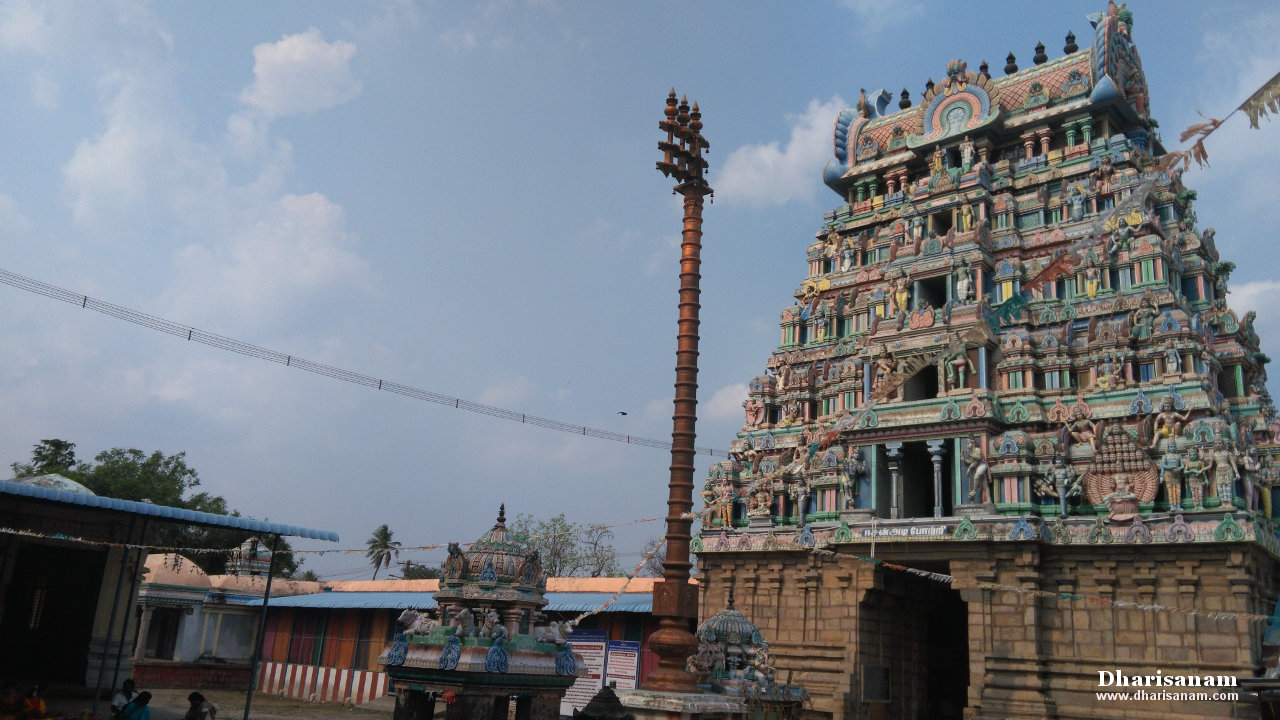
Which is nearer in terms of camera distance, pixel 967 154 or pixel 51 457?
pixel 967 154

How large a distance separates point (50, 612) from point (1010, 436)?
23.7m

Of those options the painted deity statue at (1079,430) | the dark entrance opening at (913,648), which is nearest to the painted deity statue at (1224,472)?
the painted deity statue at (1079,430)

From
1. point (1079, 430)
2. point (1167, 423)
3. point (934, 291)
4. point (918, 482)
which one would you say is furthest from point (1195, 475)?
point (934, 291)

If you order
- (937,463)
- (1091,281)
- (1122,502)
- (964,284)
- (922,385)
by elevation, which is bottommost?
(1122,502)

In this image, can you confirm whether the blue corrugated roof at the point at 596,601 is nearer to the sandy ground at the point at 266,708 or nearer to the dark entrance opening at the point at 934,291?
the sandy ground at the point at 266,708

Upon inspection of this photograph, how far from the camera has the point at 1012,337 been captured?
1027 inches

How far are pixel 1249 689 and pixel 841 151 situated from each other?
867 inches

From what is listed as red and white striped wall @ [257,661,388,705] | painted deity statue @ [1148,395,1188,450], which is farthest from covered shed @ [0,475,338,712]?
painted deity statue @ [1148,395,1188,450]

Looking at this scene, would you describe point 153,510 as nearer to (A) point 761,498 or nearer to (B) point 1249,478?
(A) point 761,498

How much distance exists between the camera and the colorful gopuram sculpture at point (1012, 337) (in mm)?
23422

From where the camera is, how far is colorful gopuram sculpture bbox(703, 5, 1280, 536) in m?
23.4

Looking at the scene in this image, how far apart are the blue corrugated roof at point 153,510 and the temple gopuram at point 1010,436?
46.9ft

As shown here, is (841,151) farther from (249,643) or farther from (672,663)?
(249,643)

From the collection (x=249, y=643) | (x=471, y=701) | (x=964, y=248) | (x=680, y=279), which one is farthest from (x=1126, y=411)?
(x=249, y=643)
